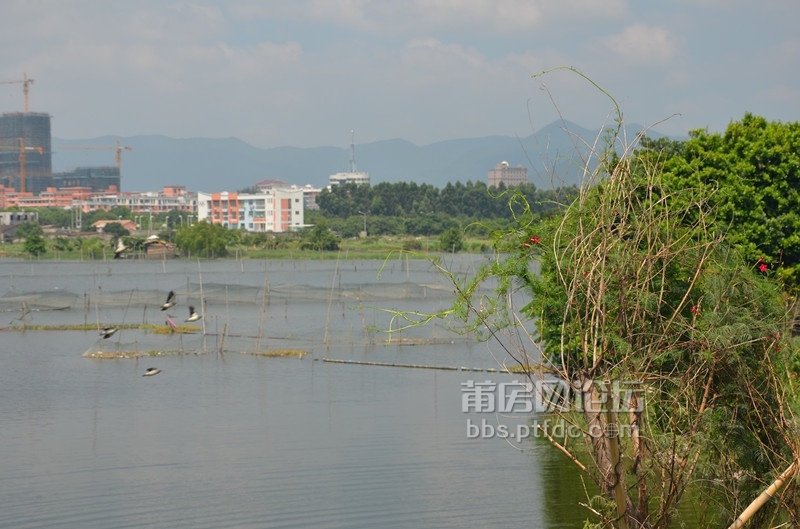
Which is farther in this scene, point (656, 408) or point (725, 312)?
point (656, 408)

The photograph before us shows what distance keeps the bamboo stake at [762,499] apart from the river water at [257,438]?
239cm

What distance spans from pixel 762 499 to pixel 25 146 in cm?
18378

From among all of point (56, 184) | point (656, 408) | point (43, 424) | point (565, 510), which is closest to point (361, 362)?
point (43, 424)

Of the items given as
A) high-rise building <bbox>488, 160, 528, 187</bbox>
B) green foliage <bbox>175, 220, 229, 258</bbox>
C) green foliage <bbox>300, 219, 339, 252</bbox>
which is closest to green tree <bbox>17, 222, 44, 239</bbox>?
green foliage <bbox>175, 220, 229, 258</bbox>

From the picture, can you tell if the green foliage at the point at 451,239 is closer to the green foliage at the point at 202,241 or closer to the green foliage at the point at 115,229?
the green foliage at the point at 202,241

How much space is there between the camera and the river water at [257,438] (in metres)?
11.8

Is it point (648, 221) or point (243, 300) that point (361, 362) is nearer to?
point (243, 300)

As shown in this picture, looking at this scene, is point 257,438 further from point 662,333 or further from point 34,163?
point 34,163

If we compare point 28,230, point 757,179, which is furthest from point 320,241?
point 757,179

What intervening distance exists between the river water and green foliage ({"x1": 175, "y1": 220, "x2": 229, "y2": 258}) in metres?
32.0

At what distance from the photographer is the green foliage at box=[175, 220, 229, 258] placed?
62.9m

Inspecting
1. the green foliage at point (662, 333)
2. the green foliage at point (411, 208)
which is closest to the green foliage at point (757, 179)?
the green foliage at point (662, 333)

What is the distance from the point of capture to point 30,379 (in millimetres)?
21562

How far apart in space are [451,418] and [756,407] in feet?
33.3
